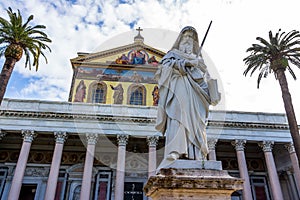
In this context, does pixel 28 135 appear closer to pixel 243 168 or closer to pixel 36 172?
pixel 36 172

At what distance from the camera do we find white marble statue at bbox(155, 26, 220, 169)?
3.47 metres

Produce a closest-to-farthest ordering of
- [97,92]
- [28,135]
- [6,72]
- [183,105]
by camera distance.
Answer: [183,105] < [6,72] < [28,135] < [97,92]

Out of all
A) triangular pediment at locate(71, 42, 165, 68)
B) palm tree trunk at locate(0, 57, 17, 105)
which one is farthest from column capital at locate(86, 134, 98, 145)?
triangular pediment at locate(71, 42, 165, 68)

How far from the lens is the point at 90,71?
26.6m

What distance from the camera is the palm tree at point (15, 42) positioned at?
16.5 m

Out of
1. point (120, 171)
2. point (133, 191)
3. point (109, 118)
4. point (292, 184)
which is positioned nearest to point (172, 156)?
point (120, 171)

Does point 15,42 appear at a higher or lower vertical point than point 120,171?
higher

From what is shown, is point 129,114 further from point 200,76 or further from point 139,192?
point 200,76

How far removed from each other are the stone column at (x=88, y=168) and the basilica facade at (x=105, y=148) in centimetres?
5

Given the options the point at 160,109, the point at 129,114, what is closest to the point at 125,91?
the point at 129,114

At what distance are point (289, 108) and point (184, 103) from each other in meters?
15.2

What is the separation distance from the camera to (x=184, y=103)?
3.73m

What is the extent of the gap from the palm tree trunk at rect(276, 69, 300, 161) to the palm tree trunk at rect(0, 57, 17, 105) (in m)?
18.2

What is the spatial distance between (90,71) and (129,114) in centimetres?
893
